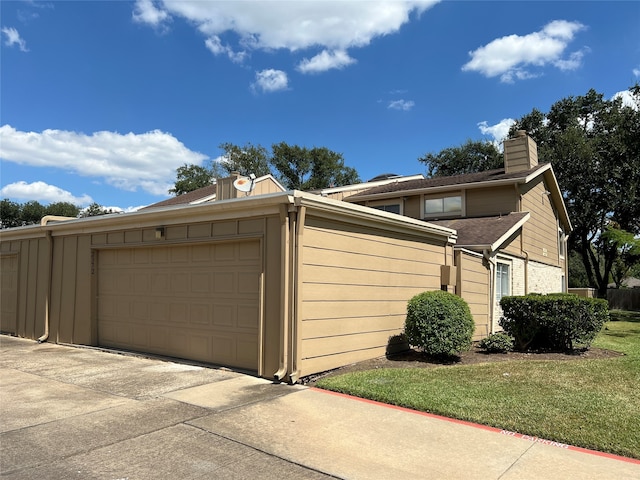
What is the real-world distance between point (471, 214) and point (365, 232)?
989 centimetres

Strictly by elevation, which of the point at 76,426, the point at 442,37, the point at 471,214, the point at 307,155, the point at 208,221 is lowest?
the point at 76,426

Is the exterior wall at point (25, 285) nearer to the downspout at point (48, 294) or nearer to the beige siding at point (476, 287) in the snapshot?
the downspout at point (48, 294)

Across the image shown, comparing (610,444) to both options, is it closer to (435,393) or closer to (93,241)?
(435,393)

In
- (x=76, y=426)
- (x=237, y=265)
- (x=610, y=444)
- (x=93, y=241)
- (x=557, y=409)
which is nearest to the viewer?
(x=610, y=444)

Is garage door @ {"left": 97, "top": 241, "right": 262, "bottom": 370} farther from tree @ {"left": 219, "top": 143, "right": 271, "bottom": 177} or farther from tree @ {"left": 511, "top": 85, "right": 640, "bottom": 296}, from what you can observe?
tree @ {"left": 219, "top": 143, "right": 271, "bottom": 177}

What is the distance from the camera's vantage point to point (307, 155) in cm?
4672

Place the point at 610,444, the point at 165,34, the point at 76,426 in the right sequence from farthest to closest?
the point at 165,34
the point at 76,426
the point at 610,444

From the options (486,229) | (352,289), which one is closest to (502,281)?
(486,229)

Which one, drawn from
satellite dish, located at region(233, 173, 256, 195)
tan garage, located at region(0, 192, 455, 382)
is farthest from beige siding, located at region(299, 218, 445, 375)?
satellite dish, located at region(233, 173, 256, 195)

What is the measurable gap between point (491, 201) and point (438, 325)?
971 centimetres

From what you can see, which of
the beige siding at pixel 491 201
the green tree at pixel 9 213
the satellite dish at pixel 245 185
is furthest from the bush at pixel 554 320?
the green tree at pixel 9 213

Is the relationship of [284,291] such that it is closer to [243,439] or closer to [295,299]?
[295,299]

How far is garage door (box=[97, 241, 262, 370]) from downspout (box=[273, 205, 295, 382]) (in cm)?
69

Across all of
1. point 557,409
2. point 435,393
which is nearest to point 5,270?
point 435,393
